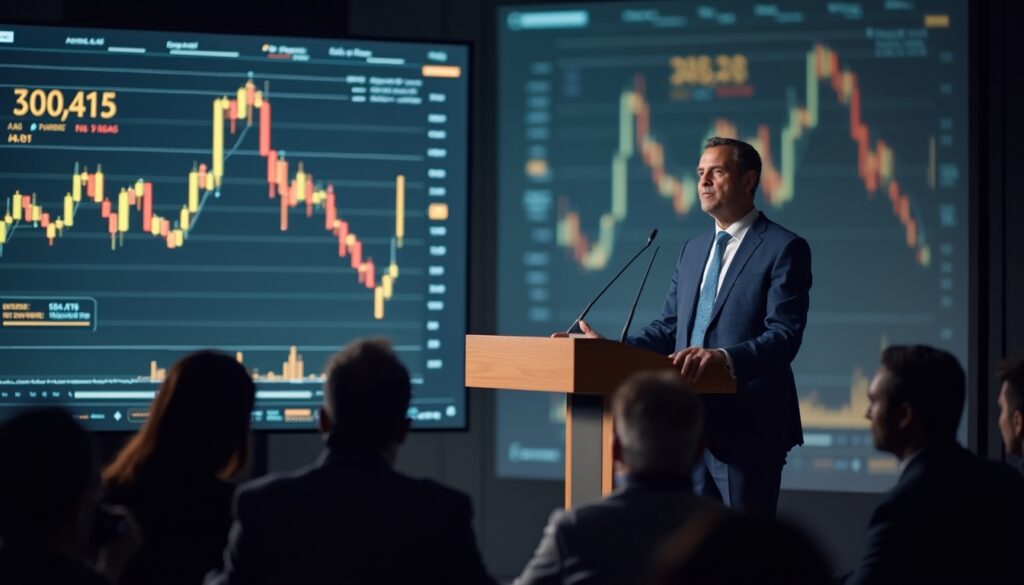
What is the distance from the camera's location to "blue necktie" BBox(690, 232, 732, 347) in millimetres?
3549

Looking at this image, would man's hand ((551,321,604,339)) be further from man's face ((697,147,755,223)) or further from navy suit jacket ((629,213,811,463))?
man's face ((697,147,755,223))

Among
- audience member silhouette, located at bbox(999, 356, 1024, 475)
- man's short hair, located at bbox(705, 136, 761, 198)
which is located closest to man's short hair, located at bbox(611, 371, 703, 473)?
Result: audience member silhouette, located at bbox(999, 356, 1024, 475)

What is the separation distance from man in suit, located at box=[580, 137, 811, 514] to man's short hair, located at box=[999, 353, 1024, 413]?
2.12ft

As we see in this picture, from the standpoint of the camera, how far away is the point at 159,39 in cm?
467

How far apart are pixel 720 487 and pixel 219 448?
161cm

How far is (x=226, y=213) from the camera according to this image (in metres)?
4.78

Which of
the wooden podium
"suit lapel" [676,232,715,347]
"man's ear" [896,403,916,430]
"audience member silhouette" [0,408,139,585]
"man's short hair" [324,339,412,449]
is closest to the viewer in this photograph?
"audience member silhouette" [0,408,139,585]

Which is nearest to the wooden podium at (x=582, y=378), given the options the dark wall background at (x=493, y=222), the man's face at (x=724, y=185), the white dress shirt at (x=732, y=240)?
the white dress shirt at (x=732, y=240)

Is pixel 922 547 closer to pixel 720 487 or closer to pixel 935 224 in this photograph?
pixel 720 487

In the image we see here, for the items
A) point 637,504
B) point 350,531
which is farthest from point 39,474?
point 637,504

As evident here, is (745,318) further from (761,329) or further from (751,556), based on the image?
(751,556)

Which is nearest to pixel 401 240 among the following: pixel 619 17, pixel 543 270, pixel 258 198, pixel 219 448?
pixel 258 198

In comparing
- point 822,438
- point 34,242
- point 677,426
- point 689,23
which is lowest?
point 822,438

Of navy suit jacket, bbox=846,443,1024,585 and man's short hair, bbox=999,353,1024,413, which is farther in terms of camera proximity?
man's short hair, bbox=999,353,1024,413
